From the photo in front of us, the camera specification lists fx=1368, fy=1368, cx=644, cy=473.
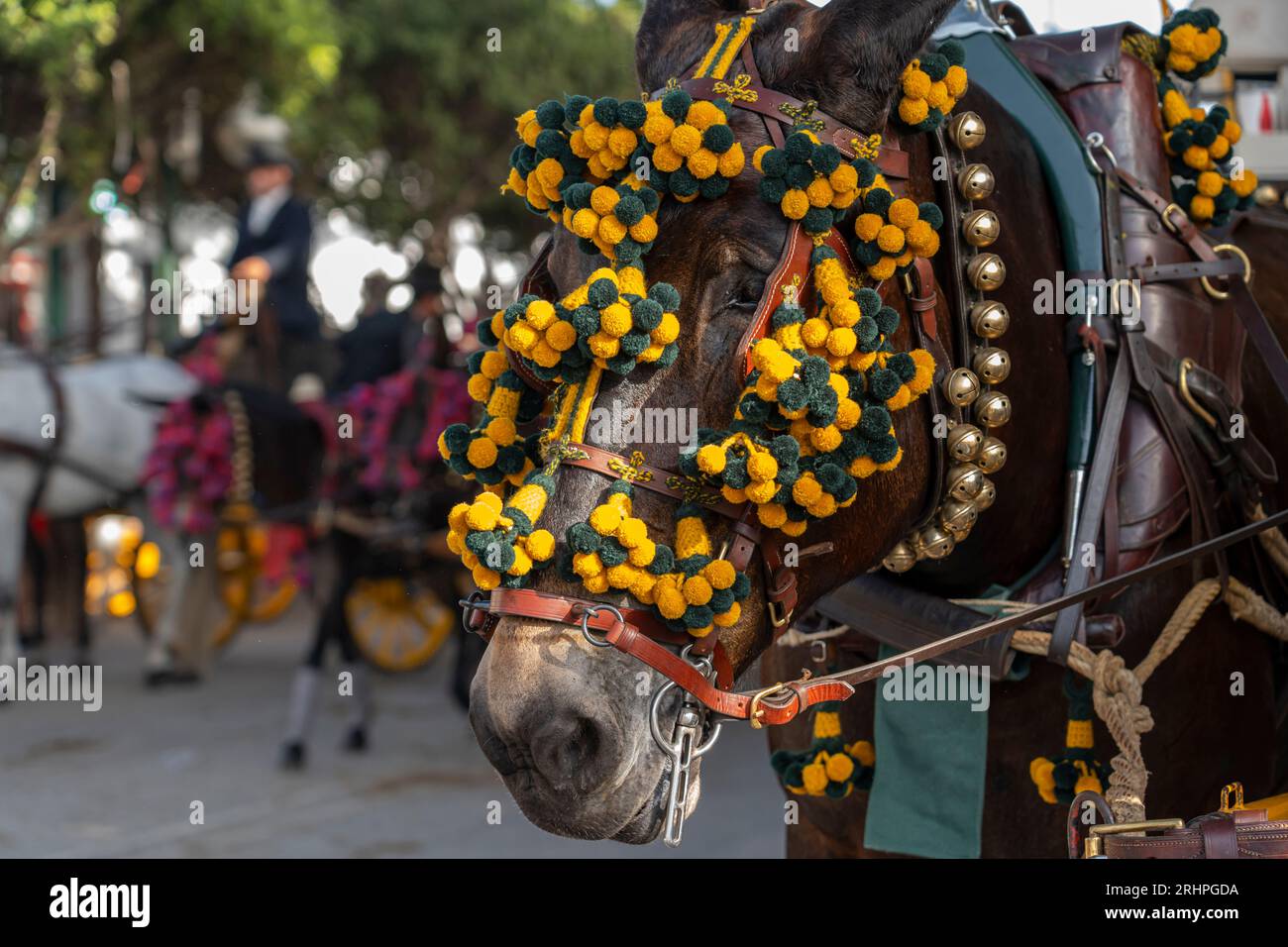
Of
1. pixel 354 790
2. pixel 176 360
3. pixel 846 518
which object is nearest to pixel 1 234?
pixel 176 360

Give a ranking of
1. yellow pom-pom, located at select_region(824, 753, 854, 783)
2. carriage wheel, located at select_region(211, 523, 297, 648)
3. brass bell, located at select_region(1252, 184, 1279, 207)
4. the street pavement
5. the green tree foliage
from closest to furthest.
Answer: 1. yellow pom-pom, located at select_region(824, 753, 854, 783)
2. brass bell, located at select_region(1252, 184, 1279, 207)
3. the street pavement
4. carriage wheel, located at select_region(211, 523, 297, 648)
5. the green tree foliage

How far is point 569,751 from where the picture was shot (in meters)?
1.77

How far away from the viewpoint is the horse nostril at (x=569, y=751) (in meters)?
1.74

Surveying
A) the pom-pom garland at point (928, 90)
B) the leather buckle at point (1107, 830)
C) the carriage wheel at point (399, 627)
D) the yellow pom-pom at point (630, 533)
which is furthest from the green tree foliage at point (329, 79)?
the leather buckle at point (1107, 830)

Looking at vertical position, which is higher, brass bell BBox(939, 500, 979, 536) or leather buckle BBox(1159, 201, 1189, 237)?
leather buckle BBox(1159, 201, 1189, 237)

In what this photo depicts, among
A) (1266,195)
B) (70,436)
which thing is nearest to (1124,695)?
(1266,195)

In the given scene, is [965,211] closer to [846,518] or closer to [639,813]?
[846,518]

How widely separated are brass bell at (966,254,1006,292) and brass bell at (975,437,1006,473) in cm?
24

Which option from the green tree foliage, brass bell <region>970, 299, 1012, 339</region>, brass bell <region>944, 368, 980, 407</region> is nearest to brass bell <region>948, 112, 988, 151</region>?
brass bell <region>970, 299, 1012, 339</region>

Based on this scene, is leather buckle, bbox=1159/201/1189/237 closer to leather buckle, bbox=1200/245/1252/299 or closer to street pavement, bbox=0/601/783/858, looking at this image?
leather buckle, bbox=1200/245/1252/299

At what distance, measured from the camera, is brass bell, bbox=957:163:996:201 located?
2176 mm

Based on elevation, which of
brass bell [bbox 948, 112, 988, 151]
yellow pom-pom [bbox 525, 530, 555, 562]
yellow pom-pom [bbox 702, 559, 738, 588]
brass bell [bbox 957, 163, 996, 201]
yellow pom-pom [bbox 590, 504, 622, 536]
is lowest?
yellow pom-pom [bbox 702, 559, 738, 588]

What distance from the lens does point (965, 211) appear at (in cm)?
220

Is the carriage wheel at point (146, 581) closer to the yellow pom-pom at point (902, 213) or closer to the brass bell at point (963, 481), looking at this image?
the brass bell at point (963, 481)
